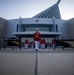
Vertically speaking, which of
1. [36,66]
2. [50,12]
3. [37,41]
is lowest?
[36,66]

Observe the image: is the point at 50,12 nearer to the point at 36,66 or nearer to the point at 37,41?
the point at 37,41

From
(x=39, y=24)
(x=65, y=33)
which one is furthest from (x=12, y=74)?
(x=65, y=33)

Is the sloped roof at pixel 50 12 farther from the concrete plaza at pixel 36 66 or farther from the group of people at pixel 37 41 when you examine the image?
the concrete plaza at pixel 36 66

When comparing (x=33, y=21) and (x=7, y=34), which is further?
(x=7, y=34)

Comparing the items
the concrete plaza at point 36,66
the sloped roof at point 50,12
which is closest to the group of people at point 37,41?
the concrete plaza at point 36,66

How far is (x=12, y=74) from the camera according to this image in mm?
1206

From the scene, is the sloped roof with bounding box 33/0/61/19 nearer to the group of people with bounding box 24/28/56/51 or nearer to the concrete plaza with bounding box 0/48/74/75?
the group of people with bounding box 24/28/56/51

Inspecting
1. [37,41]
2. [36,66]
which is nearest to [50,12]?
[37,41]

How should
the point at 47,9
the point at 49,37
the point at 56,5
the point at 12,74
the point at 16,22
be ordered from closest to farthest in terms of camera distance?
the point at 12,74
the point at 49,37
the point at 16,22
the point at 47,9
the point at 56,5

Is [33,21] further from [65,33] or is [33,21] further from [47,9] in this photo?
[47,9]

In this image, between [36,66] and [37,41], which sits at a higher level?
[37,41]

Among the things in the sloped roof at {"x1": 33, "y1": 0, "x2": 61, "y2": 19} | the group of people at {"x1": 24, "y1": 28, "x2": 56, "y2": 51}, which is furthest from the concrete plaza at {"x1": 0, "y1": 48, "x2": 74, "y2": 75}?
the sloped roof at {"x1": 33, "y1": 0, "x2": 61, "y2": 19}

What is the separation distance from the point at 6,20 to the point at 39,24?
1353 cm

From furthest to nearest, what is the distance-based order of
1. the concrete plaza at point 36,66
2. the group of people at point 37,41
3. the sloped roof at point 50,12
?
the sloped roof at point 50,12, the group of people at point 37,41, the concrete plaza at point 36,66
